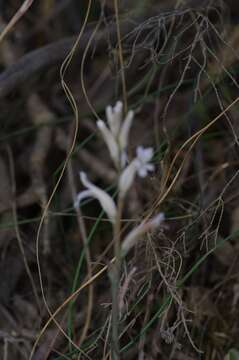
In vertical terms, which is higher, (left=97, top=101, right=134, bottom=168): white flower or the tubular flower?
(left=97, top=101, right=134, bottom=168): white flower

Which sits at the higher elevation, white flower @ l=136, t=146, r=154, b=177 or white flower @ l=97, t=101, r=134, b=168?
white flower @ l=97, t=101, r=134, b=168

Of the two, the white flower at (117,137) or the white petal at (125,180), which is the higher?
the white flower at (117,137)

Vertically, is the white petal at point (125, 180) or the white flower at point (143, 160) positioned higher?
the white flower at point (143, 160)

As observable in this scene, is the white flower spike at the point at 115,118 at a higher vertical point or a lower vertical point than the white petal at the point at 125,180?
higher

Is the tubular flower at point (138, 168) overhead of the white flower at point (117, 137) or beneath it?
beneath

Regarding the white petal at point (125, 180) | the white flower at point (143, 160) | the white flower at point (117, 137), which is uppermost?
the white flower at point (117, 137)

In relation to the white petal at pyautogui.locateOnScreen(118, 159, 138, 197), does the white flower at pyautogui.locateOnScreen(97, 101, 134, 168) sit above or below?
above

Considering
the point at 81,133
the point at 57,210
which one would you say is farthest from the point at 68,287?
the point at 81,133

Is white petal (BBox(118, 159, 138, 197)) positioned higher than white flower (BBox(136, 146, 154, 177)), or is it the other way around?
white flower (BBox(136, 146, 154, 177))

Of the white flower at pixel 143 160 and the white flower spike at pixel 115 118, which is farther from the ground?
the white flower spike at pixel 115 118

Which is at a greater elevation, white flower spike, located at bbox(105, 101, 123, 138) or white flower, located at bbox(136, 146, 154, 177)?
white flower spike, located at bbox(105, 101, 123, 138)

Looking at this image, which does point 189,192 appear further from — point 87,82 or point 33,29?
point 33,29

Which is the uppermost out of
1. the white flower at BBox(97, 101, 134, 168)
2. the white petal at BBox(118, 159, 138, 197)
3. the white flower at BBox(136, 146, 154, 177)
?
the white flower at BBox(97, 101, 134, 168)
